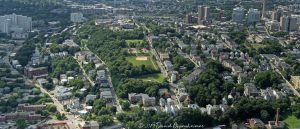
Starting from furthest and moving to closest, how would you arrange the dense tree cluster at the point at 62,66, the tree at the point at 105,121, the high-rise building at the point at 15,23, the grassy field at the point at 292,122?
the high-rise building at the point at 15,23
the dense tree cluster at the point at 62,66
the grassy field at the point at 292,122
the tree at the point at 105,121

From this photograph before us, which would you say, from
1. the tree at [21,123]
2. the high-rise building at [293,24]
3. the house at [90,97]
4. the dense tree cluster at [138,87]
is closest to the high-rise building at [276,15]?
the high-rise building at [293,24]

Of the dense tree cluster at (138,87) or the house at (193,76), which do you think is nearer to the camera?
the dense tree cluster at (138,87)

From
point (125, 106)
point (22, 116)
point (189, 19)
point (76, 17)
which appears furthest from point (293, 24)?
point (22, 116)

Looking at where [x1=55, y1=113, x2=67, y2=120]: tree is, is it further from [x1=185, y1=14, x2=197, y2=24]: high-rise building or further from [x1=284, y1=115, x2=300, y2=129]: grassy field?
[x1=185, y1=14, x2=197, y2=24]: high-rise building

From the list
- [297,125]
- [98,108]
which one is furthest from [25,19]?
[297,125]

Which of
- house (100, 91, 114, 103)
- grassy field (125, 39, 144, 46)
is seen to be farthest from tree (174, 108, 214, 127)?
grassy field (125, 39, 144, 46)

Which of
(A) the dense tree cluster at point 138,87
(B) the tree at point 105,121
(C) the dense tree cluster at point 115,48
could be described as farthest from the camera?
(C) the dense tree cluster at point 115,48

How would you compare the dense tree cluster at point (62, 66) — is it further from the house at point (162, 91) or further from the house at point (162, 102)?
the house at point (162, 102)

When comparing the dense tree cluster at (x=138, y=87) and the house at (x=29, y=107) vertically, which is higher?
the dense tree cluster at (x=138, y=87)
